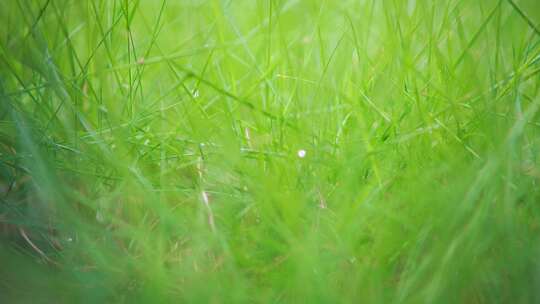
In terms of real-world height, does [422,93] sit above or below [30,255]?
above

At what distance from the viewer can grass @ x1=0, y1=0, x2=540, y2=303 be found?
0.64 metres

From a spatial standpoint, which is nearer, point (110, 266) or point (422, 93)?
point (110, 266)

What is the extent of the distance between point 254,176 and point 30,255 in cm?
36

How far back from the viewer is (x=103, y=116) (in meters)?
0.81

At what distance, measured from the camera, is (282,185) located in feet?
2.42

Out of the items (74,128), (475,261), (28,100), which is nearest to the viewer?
(475,261)

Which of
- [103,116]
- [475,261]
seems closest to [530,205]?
[475,261]

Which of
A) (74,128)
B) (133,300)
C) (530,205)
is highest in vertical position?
(74,128)

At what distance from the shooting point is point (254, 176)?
2.39 ft

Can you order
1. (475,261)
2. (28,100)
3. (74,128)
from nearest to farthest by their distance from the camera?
(475,261) < (74,128) < (28,100)

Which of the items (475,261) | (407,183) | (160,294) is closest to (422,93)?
(407,183)

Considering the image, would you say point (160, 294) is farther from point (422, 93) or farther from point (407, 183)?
point (422, 93)

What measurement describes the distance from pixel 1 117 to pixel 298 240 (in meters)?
0.54

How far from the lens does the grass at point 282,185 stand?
2.10 feet
